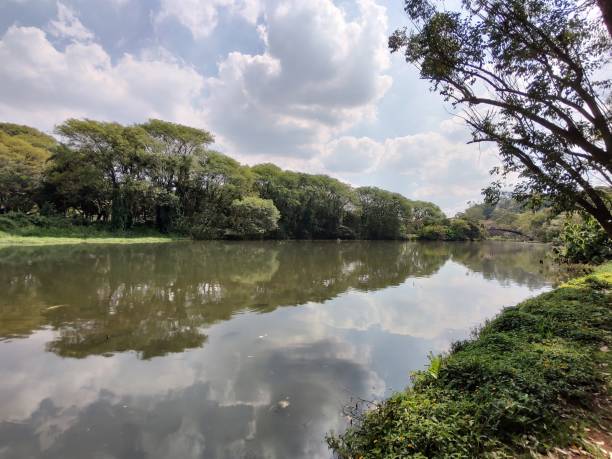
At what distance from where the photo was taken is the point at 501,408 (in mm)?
3148

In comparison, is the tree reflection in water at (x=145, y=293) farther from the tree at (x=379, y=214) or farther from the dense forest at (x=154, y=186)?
the tree at (x=379, y=214)

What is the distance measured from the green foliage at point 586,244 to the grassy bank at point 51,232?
112 feet

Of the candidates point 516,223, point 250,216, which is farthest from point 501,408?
point 516,223

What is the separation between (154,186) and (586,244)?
3749 centimetres

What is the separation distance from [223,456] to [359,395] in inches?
87.1

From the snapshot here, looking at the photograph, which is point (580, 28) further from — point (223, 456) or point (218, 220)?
point (218, 220)

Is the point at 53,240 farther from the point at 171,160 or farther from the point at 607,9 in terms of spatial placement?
the point at 607,9

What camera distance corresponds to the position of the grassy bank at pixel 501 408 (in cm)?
287

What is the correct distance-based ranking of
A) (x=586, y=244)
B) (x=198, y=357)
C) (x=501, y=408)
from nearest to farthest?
(x=501, y=408), (x=198, y=357), (x=586, y=244)

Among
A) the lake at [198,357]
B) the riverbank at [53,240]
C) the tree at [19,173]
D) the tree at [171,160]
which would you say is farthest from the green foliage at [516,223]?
the tree at [19,173]

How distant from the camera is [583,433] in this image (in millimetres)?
3102

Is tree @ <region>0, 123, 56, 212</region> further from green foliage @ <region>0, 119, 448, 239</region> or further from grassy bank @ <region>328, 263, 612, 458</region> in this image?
grassy bank @ <region>328, 263, 612, 458</region>

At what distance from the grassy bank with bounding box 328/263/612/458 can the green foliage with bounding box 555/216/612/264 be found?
16.6 m

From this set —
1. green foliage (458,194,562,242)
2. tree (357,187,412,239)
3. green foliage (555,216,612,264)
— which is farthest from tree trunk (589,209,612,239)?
tree (357,187,412,239)
